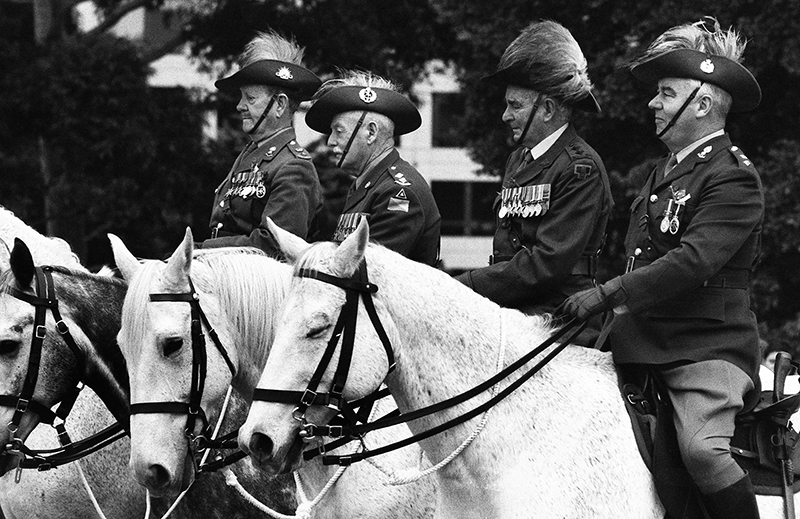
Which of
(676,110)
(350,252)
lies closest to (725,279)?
(676,110)

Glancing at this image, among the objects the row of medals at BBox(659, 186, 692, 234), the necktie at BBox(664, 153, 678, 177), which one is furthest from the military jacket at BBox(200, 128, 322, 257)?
the row of medals at BBox(659, 186, 692, 234)

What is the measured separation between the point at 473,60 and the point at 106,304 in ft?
41.9

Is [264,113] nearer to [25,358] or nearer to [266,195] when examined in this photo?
[266,195]

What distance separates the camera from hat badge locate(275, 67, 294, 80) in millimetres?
7793

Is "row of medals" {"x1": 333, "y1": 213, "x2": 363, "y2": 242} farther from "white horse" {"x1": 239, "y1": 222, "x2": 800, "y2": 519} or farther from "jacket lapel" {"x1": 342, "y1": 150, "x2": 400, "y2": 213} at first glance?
"white horse" {"x1": 239, "y1": 222, "x2": 800, "y2": 519}

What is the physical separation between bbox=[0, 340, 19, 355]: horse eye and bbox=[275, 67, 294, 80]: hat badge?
2394 millimetres

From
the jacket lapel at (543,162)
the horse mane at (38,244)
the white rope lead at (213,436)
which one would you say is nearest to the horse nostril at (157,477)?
the white rope lead at (213,436)

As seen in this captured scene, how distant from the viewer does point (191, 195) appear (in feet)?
64.5

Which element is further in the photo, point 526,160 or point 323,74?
point 323,74

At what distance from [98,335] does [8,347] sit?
0.49m

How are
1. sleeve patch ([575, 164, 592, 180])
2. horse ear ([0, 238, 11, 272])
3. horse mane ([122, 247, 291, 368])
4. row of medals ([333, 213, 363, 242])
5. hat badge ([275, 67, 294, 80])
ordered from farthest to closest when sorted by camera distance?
hat badge ([275, 67, 294, 80]), row of medals ([333, 213, 363, 242]), horse ear ([0, 238, 11, 272]), sleeve patch ([575, 164, 592, 180]), horse mane ([122, 247, 291, 368])

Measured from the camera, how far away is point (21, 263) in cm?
643

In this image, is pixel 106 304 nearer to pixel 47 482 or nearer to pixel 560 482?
pixel 47 482

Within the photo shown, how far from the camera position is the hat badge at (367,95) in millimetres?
7270
